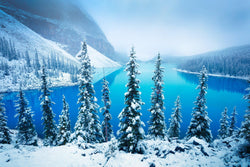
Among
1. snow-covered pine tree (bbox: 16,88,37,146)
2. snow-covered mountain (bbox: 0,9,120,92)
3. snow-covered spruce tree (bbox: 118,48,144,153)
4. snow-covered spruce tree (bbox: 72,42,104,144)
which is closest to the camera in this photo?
snow-covered spruce tree (bbox: 118,48,144,153)

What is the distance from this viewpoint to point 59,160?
1027 centimetres

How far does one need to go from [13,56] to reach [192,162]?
166084 mm

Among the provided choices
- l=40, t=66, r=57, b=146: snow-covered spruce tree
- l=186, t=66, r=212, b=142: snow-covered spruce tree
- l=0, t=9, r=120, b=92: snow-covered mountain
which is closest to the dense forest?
l=0, t=9, r=120, b=92: snow-covered mountain

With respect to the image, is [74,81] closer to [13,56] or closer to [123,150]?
[13,56]

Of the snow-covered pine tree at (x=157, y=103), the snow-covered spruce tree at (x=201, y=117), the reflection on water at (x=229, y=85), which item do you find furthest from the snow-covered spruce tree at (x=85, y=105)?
the reflection on water at (x=229, y=85)

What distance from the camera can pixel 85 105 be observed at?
1773cm

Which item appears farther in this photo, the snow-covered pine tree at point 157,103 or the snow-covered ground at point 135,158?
the snow-covered pine tree at point 157,103

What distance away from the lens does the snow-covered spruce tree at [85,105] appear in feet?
53.5

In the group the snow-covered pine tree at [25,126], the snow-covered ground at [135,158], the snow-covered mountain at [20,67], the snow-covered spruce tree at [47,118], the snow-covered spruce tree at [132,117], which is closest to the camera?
the snow-covered ground at [135,158]

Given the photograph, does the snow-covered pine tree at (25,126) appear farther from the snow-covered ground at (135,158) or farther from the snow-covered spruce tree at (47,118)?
the snow-covered ground at (135,158)

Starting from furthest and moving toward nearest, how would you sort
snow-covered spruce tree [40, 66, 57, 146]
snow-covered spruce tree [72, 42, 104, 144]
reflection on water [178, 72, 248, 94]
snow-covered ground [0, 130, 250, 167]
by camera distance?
reflection on water [178, 72, 248, 94]
snow-covered spruce tree [40, 66, 57, 146]
snow-covered spruce tree [72, 42, 104, 144]
snow-covered ground [0, 130, 250, 167]

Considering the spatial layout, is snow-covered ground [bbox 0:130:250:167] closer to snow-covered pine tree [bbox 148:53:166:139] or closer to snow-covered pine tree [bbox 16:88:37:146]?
snow-covered pine tree [bbox 148:53:166:139]

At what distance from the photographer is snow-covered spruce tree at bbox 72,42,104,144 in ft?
53.5

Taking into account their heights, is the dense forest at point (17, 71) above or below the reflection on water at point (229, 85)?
above
